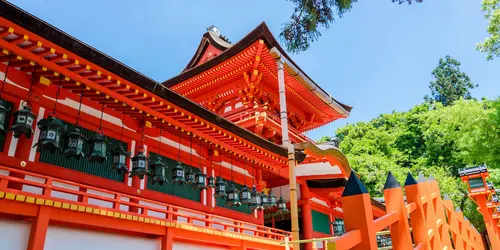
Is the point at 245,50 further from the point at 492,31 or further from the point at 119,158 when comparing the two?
the point at 492,31

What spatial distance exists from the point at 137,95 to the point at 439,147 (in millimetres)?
37310

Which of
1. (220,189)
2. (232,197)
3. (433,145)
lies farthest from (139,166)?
(433,145)

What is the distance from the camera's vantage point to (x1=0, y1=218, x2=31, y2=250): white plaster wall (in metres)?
5.70

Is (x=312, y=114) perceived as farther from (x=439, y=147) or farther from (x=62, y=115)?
(x=439, y=147)

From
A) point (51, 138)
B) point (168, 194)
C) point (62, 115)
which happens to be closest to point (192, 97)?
point (168, 194)

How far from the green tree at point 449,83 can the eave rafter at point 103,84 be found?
50.4 m

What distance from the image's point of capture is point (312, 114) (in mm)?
18641

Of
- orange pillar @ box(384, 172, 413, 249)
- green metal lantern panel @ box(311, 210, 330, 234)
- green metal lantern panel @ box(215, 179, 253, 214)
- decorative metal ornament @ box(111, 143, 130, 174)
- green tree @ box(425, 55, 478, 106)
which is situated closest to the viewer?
orange pillar @ box(384, 172, 413, 249)

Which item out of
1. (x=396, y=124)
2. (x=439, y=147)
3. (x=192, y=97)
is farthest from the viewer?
(x=396, y=124)

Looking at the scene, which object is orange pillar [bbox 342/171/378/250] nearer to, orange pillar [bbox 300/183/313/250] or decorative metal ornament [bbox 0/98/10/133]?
decorative metal ornament [bbox 0/98/10/133]

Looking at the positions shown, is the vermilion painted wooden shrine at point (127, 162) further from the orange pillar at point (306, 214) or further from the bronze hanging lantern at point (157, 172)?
the orange pillar at point (306, 214)

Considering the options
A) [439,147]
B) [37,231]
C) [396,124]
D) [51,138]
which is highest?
[396,124]

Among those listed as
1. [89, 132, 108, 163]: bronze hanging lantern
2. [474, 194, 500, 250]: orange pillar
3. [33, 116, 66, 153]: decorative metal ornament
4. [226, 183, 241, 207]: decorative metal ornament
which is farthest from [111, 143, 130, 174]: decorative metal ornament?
[474, 194, 500, 250]: orange pillar

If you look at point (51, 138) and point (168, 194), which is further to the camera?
point (168, 194)
